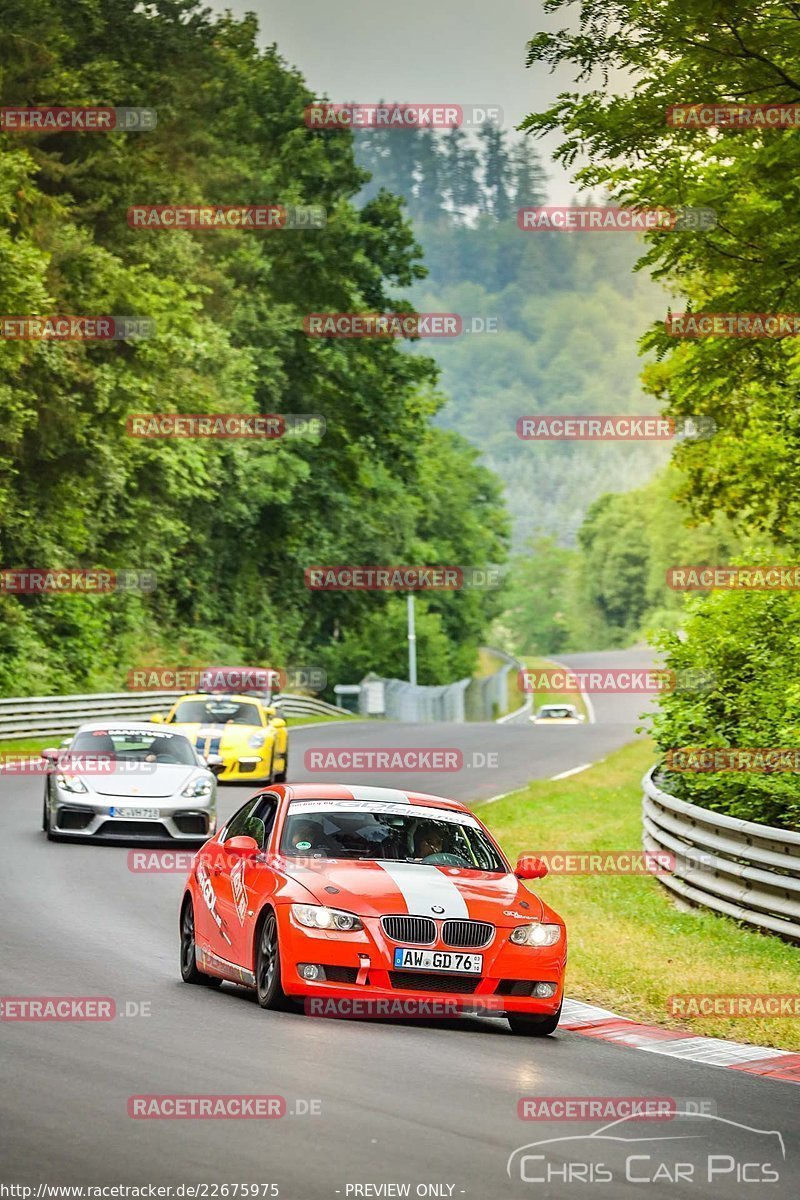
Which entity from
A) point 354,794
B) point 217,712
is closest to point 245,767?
point 217,712

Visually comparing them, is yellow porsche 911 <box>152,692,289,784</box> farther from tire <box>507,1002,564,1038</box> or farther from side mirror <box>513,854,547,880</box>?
tire <box>507,1002,564,1038</box>

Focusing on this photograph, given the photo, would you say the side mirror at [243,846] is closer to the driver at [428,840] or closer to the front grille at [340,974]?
the driver at [428,840]

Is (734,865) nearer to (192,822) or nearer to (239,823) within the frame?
(239,823)

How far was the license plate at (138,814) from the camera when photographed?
807 inches

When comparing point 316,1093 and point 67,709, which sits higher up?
point 316,1093

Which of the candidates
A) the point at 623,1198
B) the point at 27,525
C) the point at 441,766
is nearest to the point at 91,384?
the point at 27,525

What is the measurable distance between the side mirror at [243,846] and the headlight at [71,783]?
9.35 m

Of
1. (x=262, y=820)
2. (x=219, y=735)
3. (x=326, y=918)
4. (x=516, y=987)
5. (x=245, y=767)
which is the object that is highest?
(x=262, y=820)

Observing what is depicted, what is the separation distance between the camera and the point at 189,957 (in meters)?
12.3

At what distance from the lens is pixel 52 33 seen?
4616cm

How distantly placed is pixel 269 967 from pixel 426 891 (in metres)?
1.03

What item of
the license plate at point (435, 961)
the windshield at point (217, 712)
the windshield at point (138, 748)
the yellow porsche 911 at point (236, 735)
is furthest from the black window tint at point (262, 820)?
the windshield at point (217, 712)

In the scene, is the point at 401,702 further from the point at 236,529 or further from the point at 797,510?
the point at 797,510

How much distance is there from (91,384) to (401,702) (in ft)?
120
